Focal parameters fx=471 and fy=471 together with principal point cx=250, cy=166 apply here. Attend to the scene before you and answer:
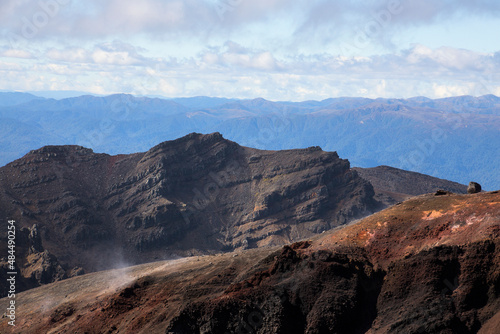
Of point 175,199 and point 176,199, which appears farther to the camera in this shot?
point 176,199

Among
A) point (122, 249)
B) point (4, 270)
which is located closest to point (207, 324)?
point (4, 270)

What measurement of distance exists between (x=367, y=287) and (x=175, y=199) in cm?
9896

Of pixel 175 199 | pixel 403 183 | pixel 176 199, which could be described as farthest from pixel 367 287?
pixel 403 183

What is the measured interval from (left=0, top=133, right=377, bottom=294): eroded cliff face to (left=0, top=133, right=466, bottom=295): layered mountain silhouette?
11.2 inches

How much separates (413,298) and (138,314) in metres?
25.2

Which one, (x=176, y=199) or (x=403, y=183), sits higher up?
(x=403, y=183)

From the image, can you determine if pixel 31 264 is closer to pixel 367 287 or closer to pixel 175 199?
pixel 175 199

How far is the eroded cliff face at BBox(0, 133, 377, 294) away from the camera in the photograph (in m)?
119

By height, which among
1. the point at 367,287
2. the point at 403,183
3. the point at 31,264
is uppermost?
the point at 403,183

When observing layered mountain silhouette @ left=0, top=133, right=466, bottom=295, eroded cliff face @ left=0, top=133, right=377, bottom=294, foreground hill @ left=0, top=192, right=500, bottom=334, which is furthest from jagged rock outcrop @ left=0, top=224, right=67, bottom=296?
foreground hill @ left=0, top=192, right=500, bottom=334

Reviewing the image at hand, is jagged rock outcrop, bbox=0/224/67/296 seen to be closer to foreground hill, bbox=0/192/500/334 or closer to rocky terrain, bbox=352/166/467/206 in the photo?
foreground hill, bbox=0/192/500/334

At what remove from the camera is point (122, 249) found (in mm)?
118812

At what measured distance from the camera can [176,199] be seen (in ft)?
435

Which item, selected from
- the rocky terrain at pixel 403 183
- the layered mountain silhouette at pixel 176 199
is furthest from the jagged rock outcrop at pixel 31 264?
the rocky terrain at pixel 403 183
